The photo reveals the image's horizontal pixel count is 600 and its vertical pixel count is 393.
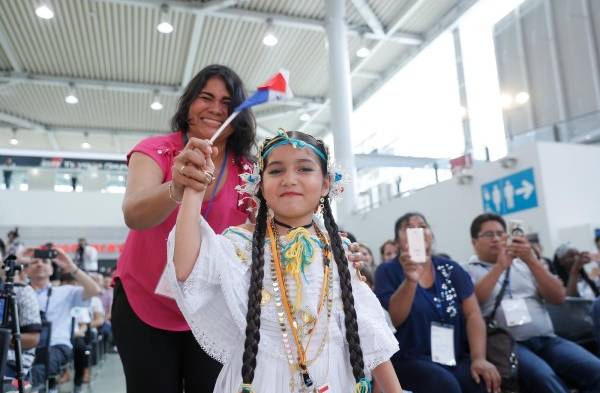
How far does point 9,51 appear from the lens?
11414mm

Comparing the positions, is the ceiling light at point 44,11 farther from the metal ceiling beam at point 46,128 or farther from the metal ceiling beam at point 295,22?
the metal ceiling beam at point 46,128

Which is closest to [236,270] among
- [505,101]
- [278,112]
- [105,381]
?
[105,381]

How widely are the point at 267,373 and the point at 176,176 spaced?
2.06 feet

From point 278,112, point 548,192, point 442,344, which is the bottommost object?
point 442,344

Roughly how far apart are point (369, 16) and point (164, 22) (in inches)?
172

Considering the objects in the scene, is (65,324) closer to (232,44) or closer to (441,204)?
(441,204)

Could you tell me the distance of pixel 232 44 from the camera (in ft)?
38.2

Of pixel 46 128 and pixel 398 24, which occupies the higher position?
pixel 398 24

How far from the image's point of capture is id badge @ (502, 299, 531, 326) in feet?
10.8

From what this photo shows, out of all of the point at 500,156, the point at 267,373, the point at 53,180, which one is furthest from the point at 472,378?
the point at 53,180

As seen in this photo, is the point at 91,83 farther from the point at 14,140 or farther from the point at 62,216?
the point at 14,140

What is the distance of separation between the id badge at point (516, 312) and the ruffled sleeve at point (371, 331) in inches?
83.0

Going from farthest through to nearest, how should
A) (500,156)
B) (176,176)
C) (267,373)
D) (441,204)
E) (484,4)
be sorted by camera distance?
1. (484,4)
2. (441,204)
3. (500,156)
4. (267,373)
5. (176,176)

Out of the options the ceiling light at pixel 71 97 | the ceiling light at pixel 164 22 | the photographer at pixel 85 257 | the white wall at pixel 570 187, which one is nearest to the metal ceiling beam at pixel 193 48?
the ceiling light at pixel 164 22
